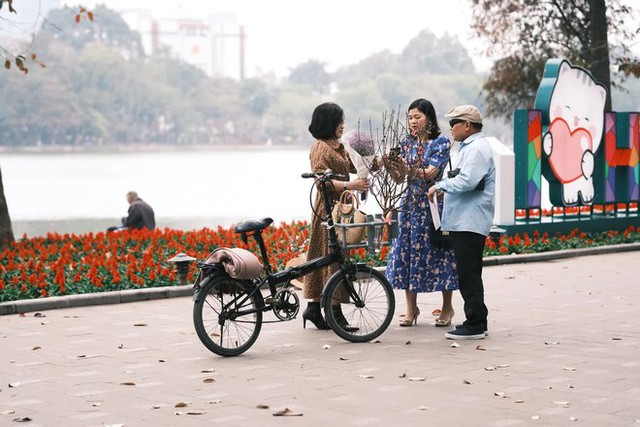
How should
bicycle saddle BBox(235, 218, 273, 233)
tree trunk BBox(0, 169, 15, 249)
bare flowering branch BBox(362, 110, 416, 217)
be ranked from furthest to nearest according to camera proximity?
tree trunk BBox(0, 169, 15, 249) < bare flowering branch BBox(362, 110, 416, 217) < bicycle saddle BBox(235, 218, 273, 233)

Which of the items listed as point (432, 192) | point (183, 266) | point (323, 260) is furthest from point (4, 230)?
point (432, 192)

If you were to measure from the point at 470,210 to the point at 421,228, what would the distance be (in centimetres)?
72

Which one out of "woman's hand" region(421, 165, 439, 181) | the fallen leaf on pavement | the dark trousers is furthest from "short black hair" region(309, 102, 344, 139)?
the fallen leaf on pavement

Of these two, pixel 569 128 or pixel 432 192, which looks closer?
pixel 432 192

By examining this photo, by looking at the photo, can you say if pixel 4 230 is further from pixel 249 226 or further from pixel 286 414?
pixel 286 414

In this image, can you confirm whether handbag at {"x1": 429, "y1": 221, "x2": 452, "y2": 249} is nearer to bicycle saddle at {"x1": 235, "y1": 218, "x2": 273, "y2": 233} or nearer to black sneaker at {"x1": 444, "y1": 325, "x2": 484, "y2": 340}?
black sneaker at {"x1": 444, "y1": 325, "x2": 484, "y2": 340}

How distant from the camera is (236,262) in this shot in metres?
7.70

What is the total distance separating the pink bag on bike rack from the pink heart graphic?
11.0 meters

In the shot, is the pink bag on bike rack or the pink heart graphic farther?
the pink heart graphic

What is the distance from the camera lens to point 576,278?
1291 centimetres

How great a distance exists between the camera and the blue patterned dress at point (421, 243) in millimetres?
8969

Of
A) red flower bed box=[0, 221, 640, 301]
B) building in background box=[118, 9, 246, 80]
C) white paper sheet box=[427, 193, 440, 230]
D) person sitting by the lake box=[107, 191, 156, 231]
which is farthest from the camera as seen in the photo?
building in background box=[118, 9, 246, 80]

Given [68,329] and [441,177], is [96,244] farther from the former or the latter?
[441,177]

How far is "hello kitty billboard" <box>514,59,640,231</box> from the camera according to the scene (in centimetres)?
1755
